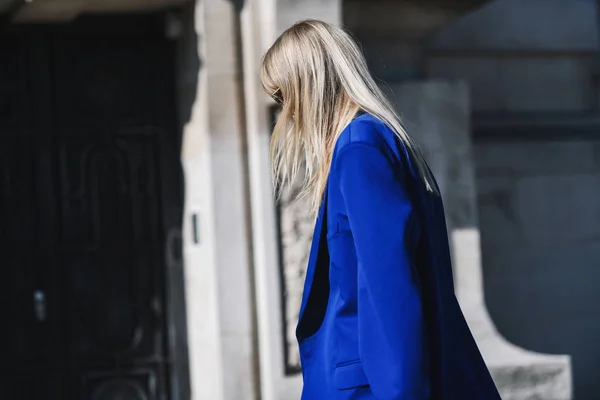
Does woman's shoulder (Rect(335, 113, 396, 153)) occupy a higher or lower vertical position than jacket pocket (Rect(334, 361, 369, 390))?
higher

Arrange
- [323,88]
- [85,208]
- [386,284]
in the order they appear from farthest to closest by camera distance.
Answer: [85,208], [323,88], [386,284]

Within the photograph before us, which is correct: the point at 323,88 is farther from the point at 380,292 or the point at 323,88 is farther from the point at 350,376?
the point at 350,376

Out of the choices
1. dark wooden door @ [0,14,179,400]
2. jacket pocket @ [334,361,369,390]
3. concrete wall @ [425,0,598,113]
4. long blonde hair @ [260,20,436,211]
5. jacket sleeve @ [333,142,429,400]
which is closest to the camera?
jacket sleeve @ [333,142,429,400]

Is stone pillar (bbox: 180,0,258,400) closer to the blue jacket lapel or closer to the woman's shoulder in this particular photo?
the blue jacket lapel

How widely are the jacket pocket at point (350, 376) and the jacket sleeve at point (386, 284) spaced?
0.25ft

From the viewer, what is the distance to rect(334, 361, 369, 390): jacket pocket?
244cm

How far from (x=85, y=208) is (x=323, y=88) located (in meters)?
3.33

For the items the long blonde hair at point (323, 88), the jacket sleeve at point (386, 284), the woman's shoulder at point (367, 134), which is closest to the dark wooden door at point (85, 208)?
the long blonde hair at point (323, 88)

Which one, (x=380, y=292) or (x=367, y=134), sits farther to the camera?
(x=367, y=134)

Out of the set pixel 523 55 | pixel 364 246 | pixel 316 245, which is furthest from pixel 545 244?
pixel 364 246

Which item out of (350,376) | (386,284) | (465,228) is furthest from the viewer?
(465,228)

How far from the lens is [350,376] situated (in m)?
2.46

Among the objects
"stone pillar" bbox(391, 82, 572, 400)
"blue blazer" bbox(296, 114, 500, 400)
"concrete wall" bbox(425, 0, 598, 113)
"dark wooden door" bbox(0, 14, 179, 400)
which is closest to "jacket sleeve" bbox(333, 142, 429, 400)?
"blue blazer" bbox(296, 114, 500, 400)

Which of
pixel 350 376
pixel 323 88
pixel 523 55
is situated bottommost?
pixel 350 376
